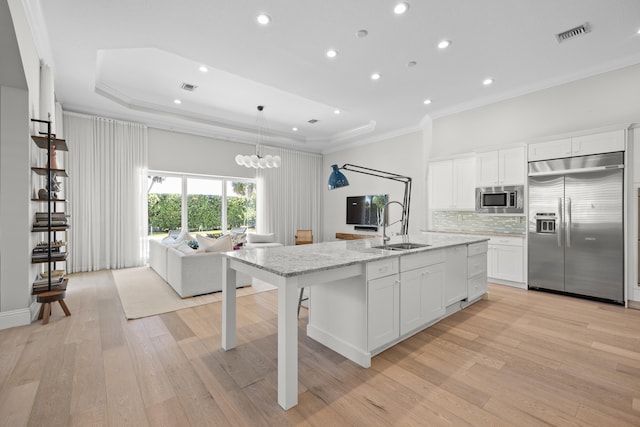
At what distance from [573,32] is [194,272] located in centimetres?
522

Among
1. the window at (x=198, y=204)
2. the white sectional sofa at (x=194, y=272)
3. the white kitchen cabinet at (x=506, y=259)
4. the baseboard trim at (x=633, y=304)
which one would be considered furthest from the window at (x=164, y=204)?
the baseboard trim at (x=633, y=304)

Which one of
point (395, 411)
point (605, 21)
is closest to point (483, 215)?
point (605, 21)

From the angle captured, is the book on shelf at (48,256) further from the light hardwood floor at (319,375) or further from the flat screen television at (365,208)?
the flat screen television at (365,208)

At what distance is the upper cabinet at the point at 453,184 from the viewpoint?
4.92 m

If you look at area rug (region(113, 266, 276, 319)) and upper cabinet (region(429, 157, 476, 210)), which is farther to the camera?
upper cabinet (region(429, 157, 476, 210))

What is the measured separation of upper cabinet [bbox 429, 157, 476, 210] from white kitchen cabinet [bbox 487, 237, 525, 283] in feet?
2.51

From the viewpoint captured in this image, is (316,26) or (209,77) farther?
(209,77)

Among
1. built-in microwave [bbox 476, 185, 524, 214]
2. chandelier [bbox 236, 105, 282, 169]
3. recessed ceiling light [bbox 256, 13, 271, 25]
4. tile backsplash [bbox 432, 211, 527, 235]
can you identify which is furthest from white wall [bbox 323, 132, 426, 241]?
recessed ceiling light [bbox 256, 13, 271, 25]

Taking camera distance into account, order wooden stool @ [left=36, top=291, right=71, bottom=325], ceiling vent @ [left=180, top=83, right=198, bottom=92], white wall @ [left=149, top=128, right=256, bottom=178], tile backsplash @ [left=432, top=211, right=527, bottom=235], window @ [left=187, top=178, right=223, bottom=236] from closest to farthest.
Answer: wooden stool @ [left=36, top=291, right=71, bottom=325]
ceiling vent @ [left=180, top=83, right=198, bottom=92]
tile backsplash @ [left=432, top=211, right=527, bottom=235]
white wall @ [left=149, top=128, right=256, bottom=178]
window @ [left=187, top=178, right=223, bottom=236]

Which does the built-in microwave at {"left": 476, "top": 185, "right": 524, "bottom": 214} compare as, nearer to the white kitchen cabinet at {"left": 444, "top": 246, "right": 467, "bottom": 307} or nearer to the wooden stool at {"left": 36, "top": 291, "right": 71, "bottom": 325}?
the white kitchen cabinet at {"left": 444, "top": 246, "right": 467, "bottom": 307}

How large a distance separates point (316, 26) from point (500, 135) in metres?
3.49

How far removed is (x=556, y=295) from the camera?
390 centimetres

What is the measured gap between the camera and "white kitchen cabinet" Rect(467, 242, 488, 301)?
10.9ft

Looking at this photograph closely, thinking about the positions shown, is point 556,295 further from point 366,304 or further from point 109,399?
point 109,399
